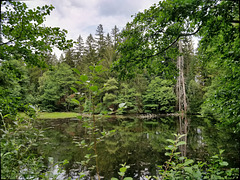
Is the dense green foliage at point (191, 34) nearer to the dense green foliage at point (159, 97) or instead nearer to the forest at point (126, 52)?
the forest at point (126, 52)

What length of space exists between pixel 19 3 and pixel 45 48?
692 mm

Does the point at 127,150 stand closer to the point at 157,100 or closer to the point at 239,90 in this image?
the point at 239,90

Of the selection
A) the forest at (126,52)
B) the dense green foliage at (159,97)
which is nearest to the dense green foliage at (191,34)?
the forest at (126,52)

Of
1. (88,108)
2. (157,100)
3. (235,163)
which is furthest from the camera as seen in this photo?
(157,100)

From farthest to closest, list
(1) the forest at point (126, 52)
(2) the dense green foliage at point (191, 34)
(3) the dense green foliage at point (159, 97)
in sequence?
(3) the dense green foliage at point (159, 97), (2) the dense green foliage at point (191, 34), (1) the forest at point (126, 52)

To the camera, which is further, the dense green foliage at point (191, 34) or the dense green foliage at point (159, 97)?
the dense green foliage at point (159, 97)

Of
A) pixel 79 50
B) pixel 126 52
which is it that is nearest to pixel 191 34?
pixel 126 52

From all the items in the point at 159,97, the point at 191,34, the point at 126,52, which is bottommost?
the point at 159,97

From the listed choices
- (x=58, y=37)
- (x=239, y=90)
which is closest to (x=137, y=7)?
(x=58, y=37)

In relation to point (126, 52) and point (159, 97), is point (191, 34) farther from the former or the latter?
point (159, 97)

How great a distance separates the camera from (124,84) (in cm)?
2716

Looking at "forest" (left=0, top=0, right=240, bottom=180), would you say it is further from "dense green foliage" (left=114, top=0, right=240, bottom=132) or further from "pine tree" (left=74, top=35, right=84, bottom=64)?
"pine tree" (left=74, top=35, right=84, bottom=64)

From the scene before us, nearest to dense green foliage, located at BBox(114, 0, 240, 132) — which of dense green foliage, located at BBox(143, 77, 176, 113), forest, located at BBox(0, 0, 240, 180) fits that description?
forest, located at BBox(0, 0, 240, 180)

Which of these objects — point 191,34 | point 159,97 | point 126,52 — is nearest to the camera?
point 191,34
